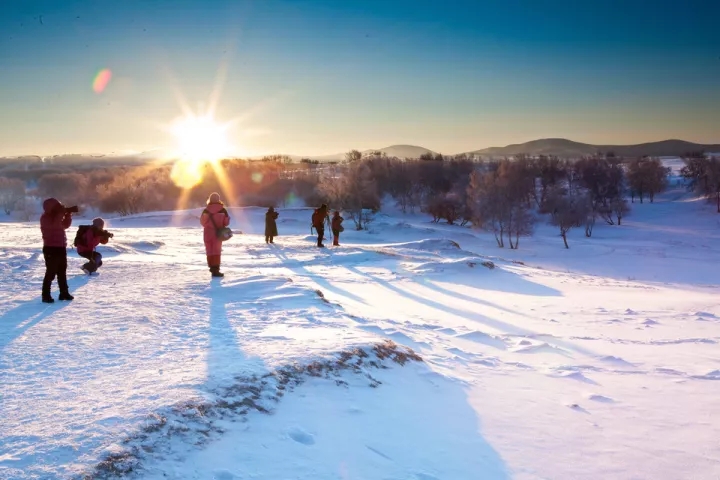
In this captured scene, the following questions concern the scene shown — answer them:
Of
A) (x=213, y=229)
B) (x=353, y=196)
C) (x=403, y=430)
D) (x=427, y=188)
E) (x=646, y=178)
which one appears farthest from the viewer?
(x=427, y=188)

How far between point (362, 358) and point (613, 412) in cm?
259

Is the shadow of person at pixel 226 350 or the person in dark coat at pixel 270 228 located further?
the person in dark coat at pixel 270 228

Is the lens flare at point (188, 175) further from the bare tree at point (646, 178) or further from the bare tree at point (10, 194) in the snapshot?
the bare tree at point (646, 178)

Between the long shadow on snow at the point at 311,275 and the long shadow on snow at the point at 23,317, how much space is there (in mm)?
5597

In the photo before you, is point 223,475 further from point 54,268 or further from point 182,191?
point 182,191

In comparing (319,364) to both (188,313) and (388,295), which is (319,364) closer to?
(188,313)

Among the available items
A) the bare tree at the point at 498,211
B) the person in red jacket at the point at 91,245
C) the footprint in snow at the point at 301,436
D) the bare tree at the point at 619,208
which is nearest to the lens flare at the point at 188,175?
the bare tree at the point at 498,211

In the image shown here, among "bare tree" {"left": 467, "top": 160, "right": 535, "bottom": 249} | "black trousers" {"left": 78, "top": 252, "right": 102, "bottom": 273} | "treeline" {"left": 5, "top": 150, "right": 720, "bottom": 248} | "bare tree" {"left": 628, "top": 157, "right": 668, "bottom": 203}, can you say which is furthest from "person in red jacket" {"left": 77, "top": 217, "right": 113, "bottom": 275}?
"bare tree" {"left": 628, "top": 157, "right": 668, "bottom": 203}

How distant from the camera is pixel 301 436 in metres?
3.70

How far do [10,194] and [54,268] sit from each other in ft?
321

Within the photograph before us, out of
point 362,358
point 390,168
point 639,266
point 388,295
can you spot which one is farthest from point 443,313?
point 390,168

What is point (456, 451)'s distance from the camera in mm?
3848

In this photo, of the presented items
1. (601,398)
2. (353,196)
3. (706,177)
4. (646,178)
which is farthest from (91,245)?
(646,178)

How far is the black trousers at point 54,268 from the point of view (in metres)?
7.43
